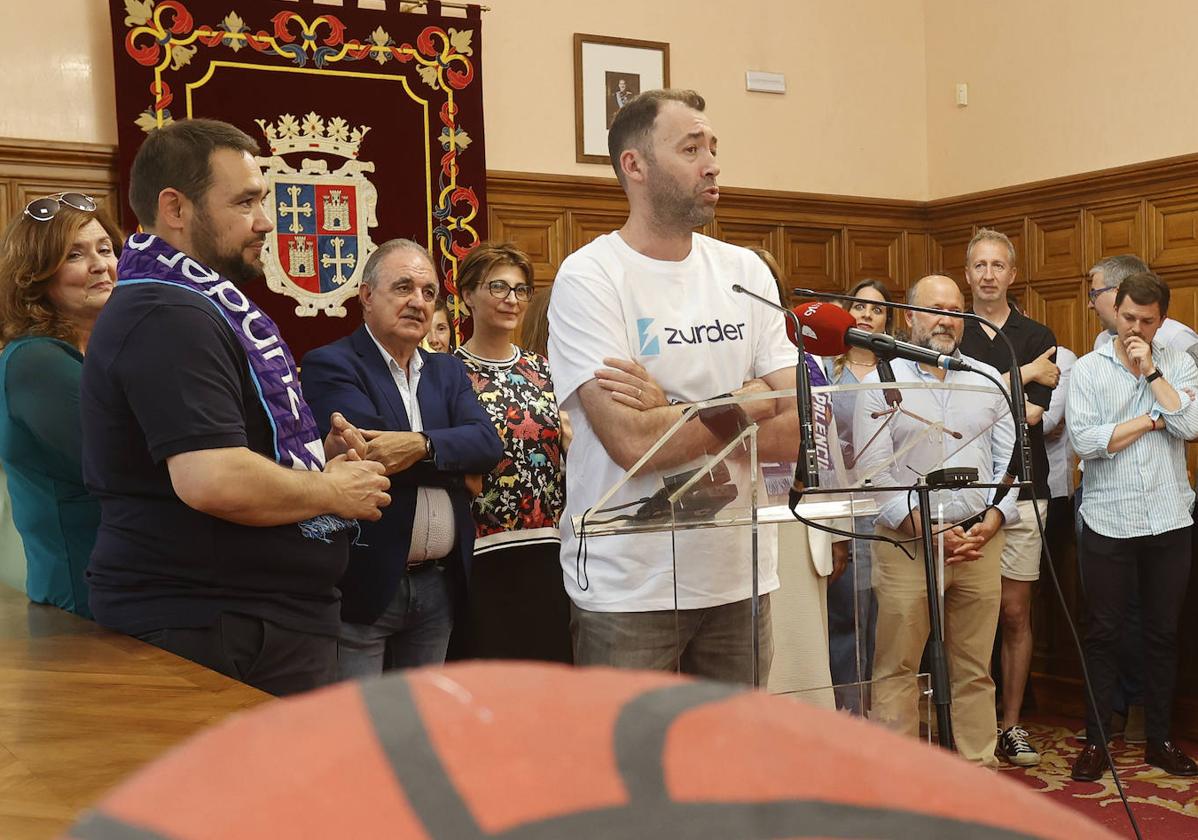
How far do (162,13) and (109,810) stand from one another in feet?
20.5

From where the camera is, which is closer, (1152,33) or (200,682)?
(200,682)

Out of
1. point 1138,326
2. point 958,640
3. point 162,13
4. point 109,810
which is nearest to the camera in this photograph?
point 109,810

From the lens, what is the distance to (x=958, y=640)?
3.56m

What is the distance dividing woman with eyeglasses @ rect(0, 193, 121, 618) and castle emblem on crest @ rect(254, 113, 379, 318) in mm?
3660

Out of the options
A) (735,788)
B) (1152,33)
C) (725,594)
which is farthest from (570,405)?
(1152,33)

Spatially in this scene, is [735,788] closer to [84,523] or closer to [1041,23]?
[84,523]

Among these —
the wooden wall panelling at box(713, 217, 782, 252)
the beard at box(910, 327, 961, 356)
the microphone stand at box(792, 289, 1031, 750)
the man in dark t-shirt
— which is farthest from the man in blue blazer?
the wooden wall panelling at box(713, 217, 782, 252)

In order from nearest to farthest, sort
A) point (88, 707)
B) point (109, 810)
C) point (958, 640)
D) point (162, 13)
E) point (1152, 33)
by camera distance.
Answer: point (109, 810) < point (88, 707) < point (958, 640) < point (162, 13) < point (1152, 33)

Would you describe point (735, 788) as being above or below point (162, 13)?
below

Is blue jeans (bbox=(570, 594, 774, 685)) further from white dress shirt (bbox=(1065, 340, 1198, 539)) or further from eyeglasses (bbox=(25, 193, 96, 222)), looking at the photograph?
white dress shirt (bbox=(1065, 340, 1198, 539))

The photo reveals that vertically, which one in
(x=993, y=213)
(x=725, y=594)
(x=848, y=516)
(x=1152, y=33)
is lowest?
(x=725, y=594)

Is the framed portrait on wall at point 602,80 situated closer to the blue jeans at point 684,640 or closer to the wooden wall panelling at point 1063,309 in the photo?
the wooden wall panelling at point 1063,309

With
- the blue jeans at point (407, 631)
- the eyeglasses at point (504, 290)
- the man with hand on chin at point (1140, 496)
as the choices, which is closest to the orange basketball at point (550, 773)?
the blue jeans at point (407, 631)

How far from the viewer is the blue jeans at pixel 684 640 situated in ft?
7.04
